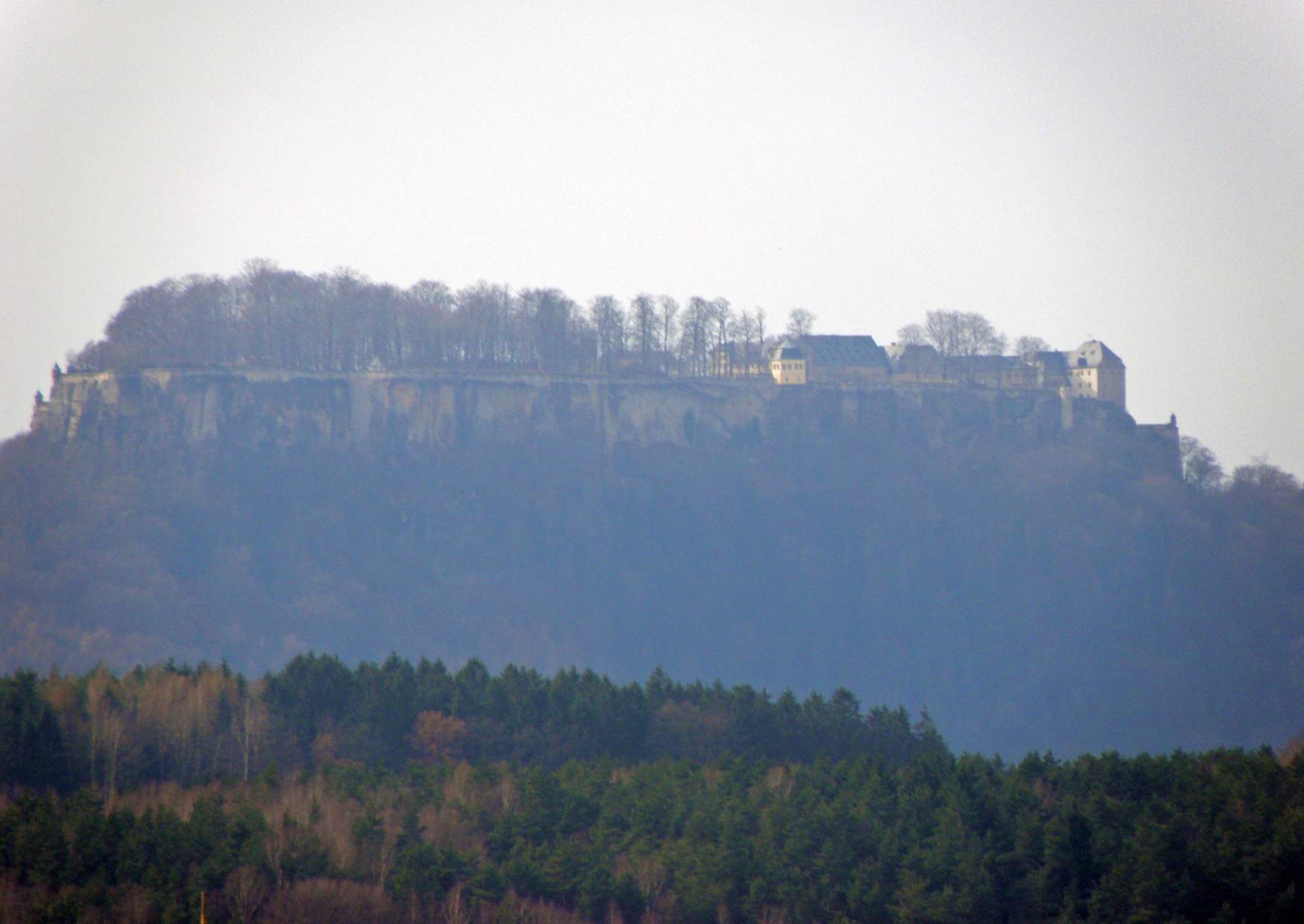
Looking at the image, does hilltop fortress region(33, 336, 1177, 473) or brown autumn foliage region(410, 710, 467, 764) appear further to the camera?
hilltop fortress region(33, 336, 1177, 473)

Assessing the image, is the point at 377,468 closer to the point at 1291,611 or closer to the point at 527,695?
the point at 527,695

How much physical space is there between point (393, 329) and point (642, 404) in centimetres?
1809

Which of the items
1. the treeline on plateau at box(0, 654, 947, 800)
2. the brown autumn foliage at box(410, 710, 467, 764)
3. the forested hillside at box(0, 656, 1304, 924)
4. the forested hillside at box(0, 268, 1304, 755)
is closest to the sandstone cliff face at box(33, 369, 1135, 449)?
the forested hillside at box(0, 268, 1304, 755)

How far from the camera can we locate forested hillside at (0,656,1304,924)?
132 ft

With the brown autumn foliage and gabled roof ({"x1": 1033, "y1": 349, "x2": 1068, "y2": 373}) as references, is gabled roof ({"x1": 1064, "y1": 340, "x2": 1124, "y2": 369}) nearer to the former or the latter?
gabled roof ({"x1": 1033, "y1": 349, "x2": 1068, "y2": 373})

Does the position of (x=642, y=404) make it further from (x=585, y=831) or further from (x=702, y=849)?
(x=702, y=849)

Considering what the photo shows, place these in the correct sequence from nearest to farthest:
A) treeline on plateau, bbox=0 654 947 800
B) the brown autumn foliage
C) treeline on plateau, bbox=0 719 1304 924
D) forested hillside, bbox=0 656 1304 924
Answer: treeline on plateau, bbox=0 719 1304 924
forested hillside, bbox=0 656 1304 924
treeline on plateau, bbox=0 654 947 800
the brown autumn foliage

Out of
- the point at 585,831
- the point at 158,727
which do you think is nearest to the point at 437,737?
the point at 158,727

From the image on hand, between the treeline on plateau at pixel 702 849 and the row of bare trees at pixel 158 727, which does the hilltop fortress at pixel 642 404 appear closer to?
the row of bare trees at pixel 158 727

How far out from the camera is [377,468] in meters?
112

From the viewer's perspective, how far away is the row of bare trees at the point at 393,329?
Result: 114312 mm

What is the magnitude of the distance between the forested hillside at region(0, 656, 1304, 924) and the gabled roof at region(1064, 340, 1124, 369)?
85992mm

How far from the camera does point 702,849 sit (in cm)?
4391

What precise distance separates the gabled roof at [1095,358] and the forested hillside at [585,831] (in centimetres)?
8599
